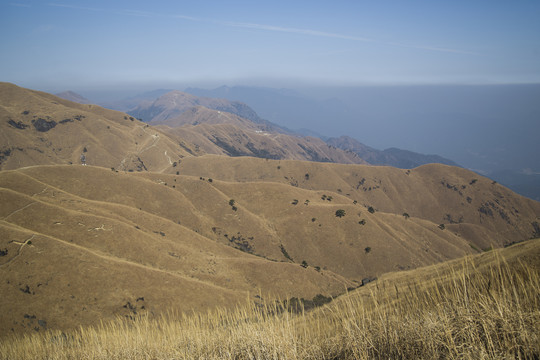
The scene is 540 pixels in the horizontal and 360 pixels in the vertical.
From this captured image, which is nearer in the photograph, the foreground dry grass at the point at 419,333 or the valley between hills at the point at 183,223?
the foreground dry grass at the point at 419,333

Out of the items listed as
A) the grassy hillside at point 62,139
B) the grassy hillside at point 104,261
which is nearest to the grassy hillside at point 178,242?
the grassy hillside at point 104,261

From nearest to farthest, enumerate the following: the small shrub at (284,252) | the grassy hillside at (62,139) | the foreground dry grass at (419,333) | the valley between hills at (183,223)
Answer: the foreground dry grass at (419,333) → the valley between hills at (183,223) → the small shrub at (284,252) → the grassy hillside at (62,139)

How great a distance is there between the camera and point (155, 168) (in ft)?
474

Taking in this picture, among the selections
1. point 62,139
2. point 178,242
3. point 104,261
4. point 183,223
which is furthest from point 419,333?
point 62,139

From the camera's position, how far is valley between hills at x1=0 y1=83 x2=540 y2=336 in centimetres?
3472

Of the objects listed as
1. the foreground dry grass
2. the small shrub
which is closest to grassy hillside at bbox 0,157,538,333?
the small shrub

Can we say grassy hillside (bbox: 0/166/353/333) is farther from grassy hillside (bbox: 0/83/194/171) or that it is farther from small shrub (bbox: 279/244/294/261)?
grassy hillside (bbox: 0/83/194/171)

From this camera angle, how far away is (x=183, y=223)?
243 feet

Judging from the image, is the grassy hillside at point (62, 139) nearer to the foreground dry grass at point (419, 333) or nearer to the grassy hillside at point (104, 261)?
the grassy hillside at point (104, 261)

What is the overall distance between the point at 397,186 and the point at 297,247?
99930 millimetres

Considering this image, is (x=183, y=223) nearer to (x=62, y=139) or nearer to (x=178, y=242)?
(x=178, y=242)

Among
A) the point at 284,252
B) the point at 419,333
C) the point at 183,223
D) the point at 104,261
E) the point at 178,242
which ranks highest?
the point at 419,333

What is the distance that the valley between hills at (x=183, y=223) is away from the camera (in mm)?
34719

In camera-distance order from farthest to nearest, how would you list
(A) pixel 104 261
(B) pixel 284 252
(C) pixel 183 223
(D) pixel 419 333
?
(B) pixel 284 252, (C) pixel 183 223, (A) pixel 104 261, (D) pixel 419 333
